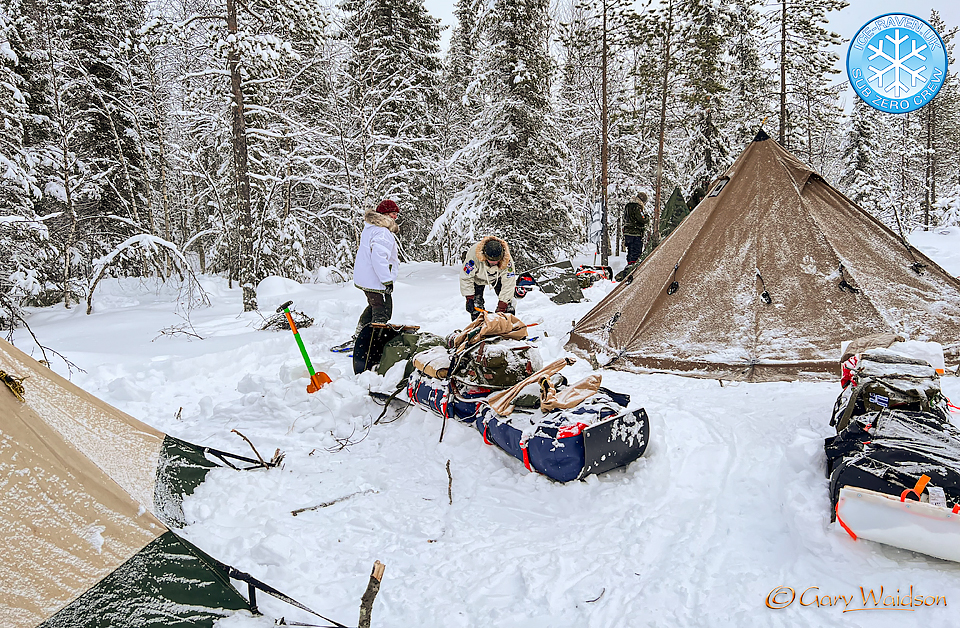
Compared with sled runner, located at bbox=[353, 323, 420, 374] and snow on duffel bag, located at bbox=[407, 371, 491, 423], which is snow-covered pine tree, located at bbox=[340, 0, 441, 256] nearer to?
sled runner, located at bbox=[353, 323, 420, 374]

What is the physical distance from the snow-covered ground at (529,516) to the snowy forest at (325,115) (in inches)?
212

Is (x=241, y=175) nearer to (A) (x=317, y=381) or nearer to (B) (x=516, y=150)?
(A) (x=317, y=381)

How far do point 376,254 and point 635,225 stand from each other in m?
8.10

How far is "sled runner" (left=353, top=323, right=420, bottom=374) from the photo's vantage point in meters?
5.77

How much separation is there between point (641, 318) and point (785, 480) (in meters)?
2.93

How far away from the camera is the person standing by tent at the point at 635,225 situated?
40.5 ft

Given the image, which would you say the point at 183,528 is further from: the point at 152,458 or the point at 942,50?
the point at 942,50

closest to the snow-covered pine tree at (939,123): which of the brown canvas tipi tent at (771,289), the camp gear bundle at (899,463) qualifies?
the brown canvas tipi tent at (771,289)

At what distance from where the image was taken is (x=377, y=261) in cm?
621

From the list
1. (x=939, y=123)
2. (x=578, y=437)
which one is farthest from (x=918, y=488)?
(x=939, y=123)

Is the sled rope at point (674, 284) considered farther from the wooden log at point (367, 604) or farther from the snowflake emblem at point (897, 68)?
the wooden log at point (367, 604)

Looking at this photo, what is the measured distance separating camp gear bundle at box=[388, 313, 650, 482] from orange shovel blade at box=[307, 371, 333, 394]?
959 millimetres

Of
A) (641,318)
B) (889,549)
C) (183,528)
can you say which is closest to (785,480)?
(889,549)

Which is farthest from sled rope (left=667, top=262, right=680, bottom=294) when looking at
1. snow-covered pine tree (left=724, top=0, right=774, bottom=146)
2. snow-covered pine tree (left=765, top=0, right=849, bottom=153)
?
snow-covered pine tree (left=724, top=0, right=774, bottom=146)
